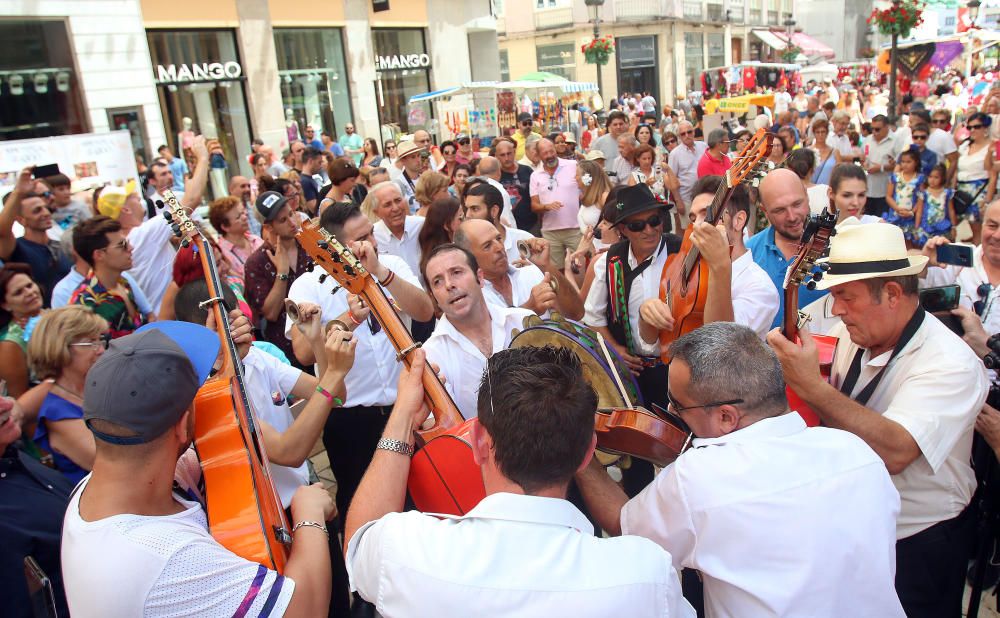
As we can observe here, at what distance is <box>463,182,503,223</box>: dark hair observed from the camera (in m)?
5.45

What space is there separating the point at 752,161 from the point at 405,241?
3059 mm

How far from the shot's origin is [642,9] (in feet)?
131

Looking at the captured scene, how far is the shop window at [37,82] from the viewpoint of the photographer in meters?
12.8

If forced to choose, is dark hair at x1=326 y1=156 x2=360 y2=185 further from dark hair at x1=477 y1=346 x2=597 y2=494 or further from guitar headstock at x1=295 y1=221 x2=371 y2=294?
dark hair at x1=477 y1=346 x2=597 y2=494

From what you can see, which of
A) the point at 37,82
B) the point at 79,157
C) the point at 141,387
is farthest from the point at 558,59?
the point at 141,387

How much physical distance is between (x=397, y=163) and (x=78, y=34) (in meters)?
8.45

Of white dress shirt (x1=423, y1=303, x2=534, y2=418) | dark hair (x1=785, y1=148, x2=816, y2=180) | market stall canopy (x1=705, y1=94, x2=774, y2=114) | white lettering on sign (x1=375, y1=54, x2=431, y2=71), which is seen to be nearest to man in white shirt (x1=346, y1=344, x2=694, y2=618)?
white dress shirt (x1=423, y1=303, x2=534, y2=418)

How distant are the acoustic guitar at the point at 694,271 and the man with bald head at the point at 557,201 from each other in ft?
14.2

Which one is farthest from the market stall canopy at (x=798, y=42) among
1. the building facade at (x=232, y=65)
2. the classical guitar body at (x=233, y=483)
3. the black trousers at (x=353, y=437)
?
the classical guitar body at (x=233, y=483)

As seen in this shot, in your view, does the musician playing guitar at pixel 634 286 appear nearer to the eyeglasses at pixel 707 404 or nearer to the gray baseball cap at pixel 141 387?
the eyeglasses at pixel 707 404

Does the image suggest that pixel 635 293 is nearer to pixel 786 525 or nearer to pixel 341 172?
pixel 786 525

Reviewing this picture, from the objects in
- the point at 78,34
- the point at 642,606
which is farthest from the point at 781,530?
the point at 78,34

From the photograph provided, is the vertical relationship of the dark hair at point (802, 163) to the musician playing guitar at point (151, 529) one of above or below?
above

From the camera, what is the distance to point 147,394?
1749 mm
